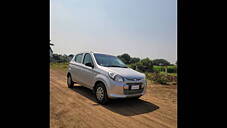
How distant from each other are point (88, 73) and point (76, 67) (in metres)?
1.14

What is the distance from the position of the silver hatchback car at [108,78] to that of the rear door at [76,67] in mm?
76

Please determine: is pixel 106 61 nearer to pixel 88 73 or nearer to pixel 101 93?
pixel 88 73

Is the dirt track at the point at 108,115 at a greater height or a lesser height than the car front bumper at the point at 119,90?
lesser

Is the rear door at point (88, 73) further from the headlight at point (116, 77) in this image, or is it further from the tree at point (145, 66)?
the tree at point (145, 66)

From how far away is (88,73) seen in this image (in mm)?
4953

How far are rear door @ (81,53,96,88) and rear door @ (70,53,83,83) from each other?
353 mm

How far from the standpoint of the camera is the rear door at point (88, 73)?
4766mm

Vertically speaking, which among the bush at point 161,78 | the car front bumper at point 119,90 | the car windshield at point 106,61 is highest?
the car windshield at point 106,61

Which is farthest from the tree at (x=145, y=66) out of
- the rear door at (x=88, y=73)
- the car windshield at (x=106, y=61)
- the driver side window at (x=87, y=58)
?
the rear door at (x=88, y=73)

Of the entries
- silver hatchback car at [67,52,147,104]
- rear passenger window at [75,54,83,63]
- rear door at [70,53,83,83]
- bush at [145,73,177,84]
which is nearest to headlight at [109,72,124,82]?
silver hatchback car at [67,52,147,104]
